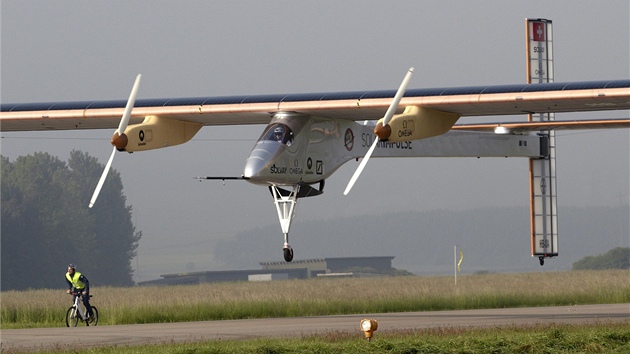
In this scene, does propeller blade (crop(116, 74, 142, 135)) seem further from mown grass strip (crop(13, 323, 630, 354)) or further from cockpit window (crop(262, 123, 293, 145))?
mown grass strip (crop(13, 323, 630, 354))

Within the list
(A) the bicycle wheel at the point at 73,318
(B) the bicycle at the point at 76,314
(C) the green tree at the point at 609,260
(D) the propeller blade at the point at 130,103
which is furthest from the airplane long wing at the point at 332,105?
(C) the green tree at the point at 609,260

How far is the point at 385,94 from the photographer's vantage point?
92.0ft

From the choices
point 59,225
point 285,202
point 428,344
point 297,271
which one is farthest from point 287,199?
point 297,271

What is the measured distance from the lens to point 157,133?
29641mm

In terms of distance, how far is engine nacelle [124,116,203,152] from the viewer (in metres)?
28.2

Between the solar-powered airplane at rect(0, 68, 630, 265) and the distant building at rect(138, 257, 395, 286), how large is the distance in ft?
263

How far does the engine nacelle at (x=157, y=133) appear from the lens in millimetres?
28156

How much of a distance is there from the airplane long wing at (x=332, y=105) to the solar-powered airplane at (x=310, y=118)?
0.03 metres

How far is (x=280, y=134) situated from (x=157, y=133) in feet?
12.5

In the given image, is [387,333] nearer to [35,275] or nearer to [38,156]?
[35,275]

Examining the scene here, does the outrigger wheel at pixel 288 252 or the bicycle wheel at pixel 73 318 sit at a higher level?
the outrigger wheel at pixel 288 252

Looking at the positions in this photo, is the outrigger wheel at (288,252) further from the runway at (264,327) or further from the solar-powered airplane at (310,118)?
the runway at (264,327)

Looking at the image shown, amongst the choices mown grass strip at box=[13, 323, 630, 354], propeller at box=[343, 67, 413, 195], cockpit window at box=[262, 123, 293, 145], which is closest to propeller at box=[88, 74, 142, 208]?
cockpit window at box=[262, 123, 293, 145]

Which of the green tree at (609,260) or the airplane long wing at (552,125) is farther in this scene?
the green tree at (609,260)
